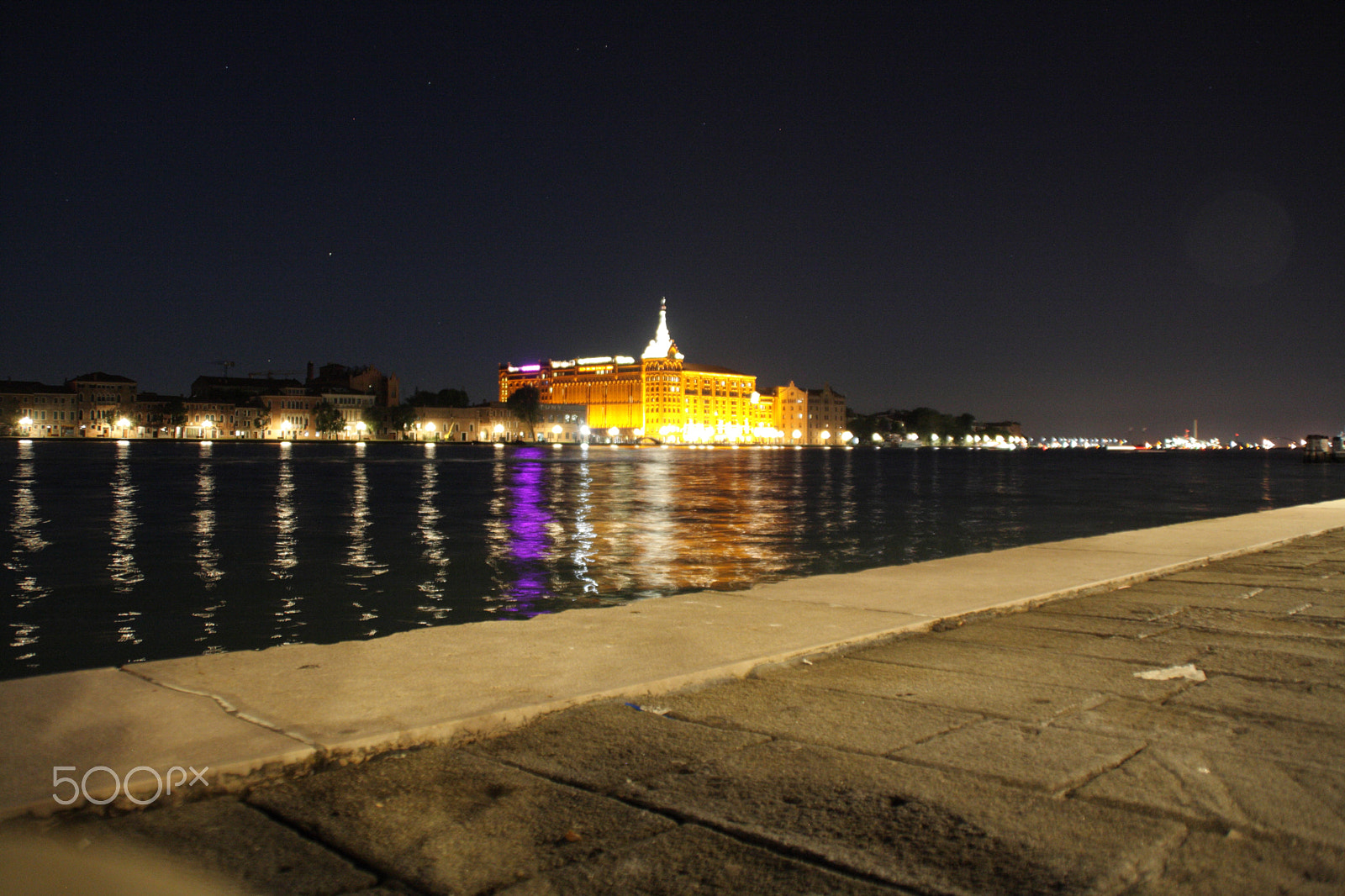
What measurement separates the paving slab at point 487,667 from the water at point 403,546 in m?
4.68

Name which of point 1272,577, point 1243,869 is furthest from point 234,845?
point 1272,577

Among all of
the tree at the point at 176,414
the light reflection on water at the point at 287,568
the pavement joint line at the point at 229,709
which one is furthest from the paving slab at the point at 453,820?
the tree at the point at 176,414

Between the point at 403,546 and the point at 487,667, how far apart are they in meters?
Result: 15.5

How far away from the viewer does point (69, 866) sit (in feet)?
10.3

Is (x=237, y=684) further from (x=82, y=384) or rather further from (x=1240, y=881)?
(x=82, y=384)

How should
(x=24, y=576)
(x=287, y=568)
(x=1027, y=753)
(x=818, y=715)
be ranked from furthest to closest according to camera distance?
1. (x=287, y=568)
2. (x=24, y=576)
3. (x=818, y=715)
4. (x=1027, y=753)

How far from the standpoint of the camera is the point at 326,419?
195 meters

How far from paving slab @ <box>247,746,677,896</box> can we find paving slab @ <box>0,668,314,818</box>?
0.27 m

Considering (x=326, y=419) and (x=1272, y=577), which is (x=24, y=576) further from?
(x=326, y=419)

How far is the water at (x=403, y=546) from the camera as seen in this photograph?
1170cm

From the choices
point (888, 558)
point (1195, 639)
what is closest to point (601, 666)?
point (1195, 639)

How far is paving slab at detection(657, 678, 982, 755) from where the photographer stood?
14.6 ft

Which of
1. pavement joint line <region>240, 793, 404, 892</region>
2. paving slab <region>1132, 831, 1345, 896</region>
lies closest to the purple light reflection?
pavement joint line <region>240, 793, 404, 892</region>

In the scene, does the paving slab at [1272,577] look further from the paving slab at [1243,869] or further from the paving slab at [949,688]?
the paving slab at [1243,869]
